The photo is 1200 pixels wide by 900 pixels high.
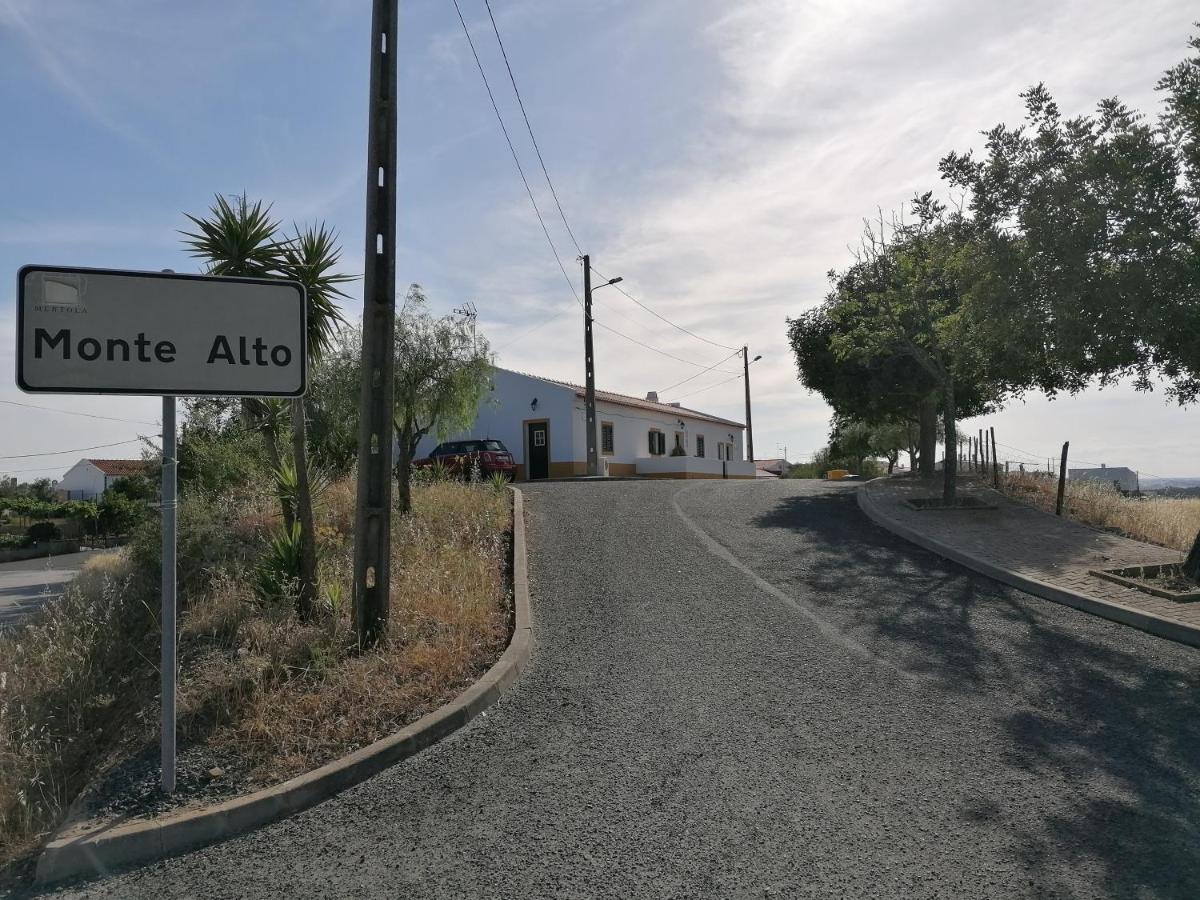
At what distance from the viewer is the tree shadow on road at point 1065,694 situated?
3.52 m

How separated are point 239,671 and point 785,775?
11.7ft

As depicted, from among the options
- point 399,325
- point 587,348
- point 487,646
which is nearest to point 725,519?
point 399,325

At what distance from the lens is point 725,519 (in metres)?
13.4

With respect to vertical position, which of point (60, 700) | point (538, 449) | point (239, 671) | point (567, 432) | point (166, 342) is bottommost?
point (60, 700)

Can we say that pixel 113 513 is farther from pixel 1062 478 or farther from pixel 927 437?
pixel 1062 478

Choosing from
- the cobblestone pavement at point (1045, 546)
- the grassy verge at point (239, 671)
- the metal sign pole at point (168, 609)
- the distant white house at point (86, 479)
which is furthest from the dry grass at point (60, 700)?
the distant white house at point (86, 479)

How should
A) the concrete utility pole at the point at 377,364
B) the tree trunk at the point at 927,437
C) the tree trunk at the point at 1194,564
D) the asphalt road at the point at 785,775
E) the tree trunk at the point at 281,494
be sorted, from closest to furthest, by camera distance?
the asphalt road at the point at 785,775
the concrete utility pole at the point at 377,364
the tree trunk at the point at 281,494
the tree trunk at the point at 1194,564
the tree trunk at the point at 927,437

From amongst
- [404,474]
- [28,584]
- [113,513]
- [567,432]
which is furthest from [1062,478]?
[113,513]

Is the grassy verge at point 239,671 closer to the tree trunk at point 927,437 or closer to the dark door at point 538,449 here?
the tree trunk at point 927,437

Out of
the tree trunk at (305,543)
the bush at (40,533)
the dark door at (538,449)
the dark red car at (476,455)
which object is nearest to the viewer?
the tree trunk at (305,543)

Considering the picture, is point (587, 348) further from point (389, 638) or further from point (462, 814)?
point (462, 814)

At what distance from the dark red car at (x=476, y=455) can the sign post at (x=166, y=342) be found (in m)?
→ 17.1

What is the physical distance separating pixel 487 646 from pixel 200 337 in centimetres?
322

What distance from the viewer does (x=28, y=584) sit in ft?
69.1
